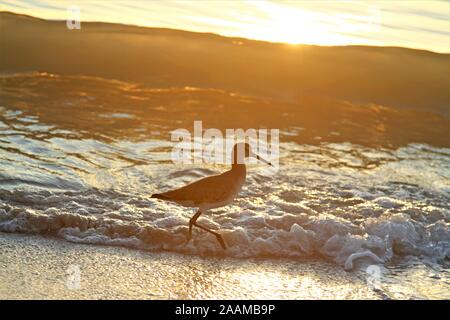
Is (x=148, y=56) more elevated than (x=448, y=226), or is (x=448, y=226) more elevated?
(x=148, y=56)

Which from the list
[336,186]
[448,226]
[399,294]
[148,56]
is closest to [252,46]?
[148,56]

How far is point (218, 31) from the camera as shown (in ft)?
40.4

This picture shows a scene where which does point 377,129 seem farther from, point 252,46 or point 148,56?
point 148,56

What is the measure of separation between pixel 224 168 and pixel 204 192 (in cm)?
208

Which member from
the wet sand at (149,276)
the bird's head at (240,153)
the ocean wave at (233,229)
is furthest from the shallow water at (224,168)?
the bird's head at (240,153)

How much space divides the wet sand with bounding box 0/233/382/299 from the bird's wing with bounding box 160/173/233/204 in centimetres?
67

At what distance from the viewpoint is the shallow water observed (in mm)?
6383

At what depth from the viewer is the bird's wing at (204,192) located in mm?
6598

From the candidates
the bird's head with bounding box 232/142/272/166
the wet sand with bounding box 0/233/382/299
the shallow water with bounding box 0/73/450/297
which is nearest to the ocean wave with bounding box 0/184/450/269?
the shallow water with bounding box 0/73/450/297

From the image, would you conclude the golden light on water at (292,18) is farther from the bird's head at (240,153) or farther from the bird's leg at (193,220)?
the bird's leg at (193,220)

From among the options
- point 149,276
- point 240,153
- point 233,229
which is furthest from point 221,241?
point 240,153

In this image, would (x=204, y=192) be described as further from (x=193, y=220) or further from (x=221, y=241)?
(x=221, y=241)

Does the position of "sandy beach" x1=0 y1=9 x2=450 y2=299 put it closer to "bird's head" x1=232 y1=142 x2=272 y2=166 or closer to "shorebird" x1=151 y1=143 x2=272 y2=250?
"shorebird" x1=151 y1=143 x2=272 y2=250
